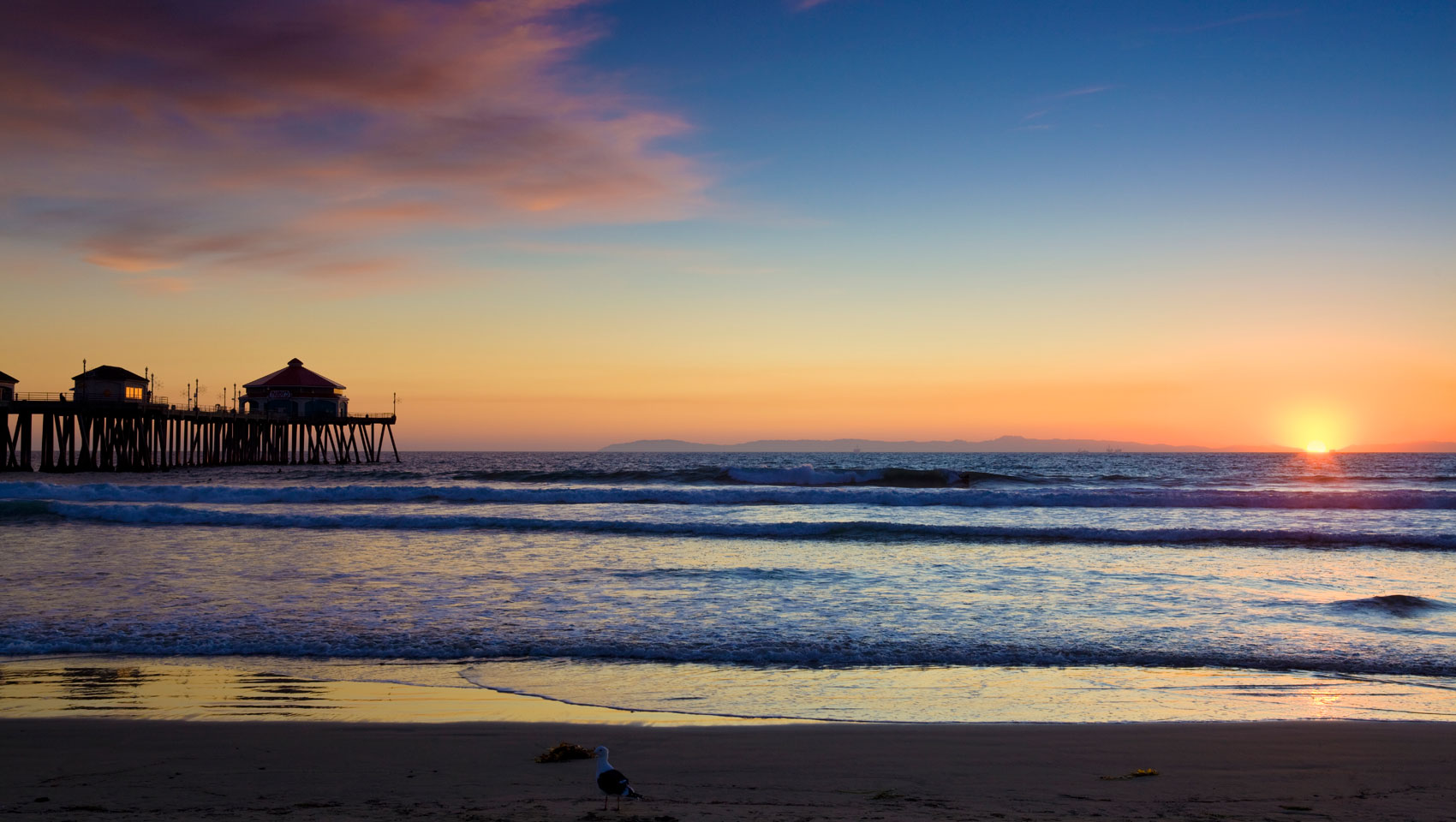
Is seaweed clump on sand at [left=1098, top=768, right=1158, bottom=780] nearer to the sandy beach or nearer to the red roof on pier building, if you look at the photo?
the sandy beach

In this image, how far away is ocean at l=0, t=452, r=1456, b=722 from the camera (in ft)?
25.5

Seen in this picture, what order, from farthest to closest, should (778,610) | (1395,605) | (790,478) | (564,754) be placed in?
1. (790,478)
2. (1395,605)
3. (778,610)
4. (564,754)

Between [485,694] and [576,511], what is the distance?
2153 centimetres

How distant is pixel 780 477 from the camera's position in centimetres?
4788

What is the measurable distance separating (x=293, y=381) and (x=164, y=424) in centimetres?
1303

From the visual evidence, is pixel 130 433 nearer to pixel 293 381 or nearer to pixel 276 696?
pixel 293 381

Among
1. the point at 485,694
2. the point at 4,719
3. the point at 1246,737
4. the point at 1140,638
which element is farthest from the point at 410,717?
the point at 1140,638

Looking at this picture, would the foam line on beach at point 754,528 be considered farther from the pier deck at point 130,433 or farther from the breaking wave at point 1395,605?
the pier deck at point 130,433

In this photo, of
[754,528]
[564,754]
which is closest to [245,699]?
[564,754]

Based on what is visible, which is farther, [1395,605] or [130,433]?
[130,433]

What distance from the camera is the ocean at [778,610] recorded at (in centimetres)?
776

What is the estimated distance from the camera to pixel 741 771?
5.43 metres

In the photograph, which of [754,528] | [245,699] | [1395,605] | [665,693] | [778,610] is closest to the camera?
[245,699]

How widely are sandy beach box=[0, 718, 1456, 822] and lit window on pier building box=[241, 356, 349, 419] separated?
67046 millimetres
